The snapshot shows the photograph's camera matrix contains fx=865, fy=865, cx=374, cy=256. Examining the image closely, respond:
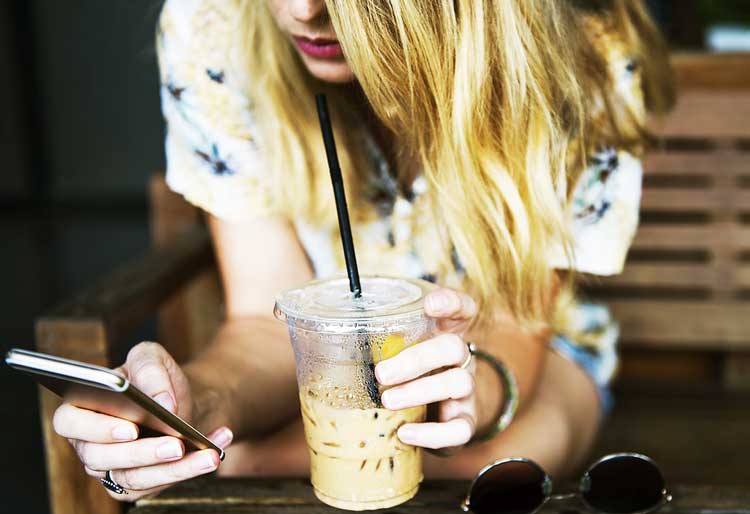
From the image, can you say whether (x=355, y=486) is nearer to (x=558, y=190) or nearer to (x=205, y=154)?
(x=558, y=190)

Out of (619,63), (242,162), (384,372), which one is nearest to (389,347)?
(384,372)

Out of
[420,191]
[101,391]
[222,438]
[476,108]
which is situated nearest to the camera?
[101,391]

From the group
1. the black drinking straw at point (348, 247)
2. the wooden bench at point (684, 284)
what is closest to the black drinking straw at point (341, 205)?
the black drinking straw at point (348, 247)

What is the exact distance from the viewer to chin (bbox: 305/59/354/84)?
115cm

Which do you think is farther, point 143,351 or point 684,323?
point 684,323

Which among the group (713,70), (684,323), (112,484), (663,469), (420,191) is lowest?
(663,469)

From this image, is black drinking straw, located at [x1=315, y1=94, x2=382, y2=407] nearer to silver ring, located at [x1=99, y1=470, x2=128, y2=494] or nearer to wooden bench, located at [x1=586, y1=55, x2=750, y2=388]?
silver ring, located at [x1=99, y1=470, x2=128, y2=494]

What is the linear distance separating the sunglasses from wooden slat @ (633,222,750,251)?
1.06m

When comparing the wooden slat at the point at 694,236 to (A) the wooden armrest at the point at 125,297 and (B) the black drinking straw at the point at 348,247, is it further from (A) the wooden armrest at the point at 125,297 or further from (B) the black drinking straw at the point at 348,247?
(B) the black drinking straw at the point at 348,247

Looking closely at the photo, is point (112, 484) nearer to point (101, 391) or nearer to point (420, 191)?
point (101, 391)

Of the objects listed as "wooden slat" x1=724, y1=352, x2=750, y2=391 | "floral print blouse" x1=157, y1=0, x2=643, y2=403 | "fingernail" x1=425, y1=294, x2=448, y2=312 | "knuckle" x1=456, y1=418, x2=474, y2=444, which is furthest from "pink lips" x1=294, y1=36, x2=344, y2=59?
"wooden slat" x1=724, y1=352, x2=750, y2=391

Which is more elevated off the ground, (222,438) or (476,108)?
(476,108)

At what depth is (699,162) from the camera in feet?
6.42

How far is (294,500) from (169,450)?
22cm
